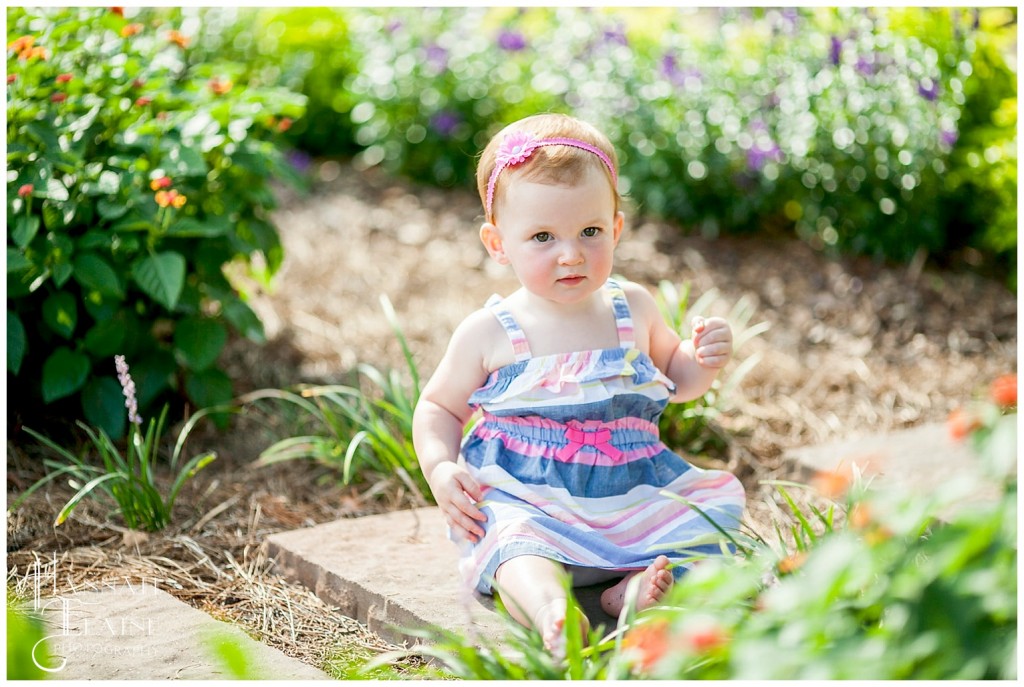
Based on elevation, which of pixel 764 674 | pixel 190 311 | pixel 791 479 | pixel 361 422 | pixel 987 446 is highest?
pixel 987 446

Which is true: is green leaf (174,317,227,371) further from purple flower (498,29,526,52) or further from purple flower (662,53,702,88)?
purple flower (498,29,526,52)

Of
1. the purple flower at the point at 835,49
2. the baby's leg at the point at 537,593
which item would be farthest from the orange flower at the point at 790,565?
the purple flower at the point at 835,49

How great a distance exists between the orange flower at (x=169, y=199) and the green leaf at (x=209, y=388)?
578mm

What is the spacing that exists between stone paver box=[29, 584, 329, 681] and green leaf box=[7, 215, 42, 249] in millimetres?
977

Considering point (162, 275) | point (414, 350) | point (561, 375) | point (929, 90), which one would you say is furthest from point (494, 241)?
point (929, 90)

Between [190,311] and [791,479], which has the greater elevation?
[190,311]

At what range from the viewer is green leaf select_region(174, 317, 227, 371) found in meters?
3.13

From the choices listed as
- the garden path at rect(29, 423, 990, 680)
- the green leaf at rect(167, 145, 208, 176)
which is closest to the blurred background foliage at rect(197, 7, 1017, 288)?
the garden path at rect(29, 423, 990, 680)

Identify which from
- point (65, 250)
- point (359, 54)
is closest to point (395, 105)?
point (359, 54)

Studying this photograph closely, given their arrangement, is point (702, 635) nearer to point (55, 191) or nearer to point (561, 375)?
point (561, 375)

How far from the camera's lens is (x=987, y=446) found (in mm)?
1134

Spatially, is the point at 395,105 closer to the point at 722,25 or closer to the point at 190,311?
the point at 722,25

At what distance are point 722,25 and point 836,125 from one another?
0.78 metres

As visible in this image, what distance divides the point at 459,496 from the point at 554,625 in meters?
0.46
